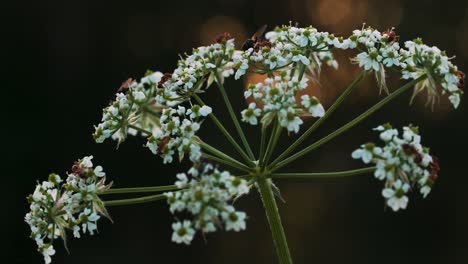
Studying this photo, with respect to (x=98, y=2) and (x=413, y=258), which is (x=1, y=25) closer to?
(x=98, y=2)

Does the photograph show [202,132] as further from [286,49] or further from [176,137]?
[176,137]

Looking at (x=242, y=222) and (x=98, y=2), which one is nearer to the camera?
(x=242, y=222)

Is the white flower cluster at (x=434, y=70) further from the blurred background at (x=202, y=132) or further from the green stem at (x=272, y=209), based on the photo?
the blurred background at (x=202, y=132)

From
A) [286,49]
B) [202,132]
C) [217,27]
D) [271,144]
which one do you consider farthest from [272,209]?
[217,27]

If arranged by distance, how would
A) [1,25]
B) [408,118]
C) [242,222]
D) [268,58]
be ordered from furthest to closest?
[1,25] → [408,118] → [268,58] → [242,222]

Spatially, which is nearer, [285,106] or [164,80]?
[285,106]

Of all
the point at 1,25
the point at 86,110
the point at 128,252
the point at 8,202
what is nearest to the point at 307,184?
the point at 128,252

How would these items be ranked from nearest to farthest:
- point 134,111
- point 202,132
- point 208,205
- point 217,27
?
point 208,205
point 134,111
point 202,132
point 217,27

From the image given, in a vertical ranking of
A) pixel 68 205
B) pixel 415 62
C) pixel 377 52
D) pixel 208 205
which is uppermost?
pixel 377 52
